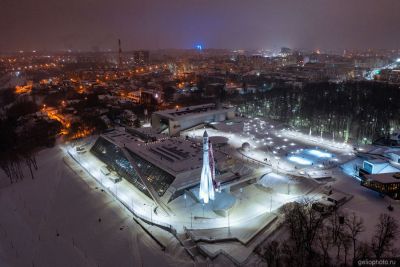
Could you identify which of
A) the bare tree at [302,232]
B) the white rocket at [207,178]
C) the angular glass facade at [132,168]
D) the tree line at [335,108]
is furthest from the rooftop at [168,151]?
the tree line at [335,108]

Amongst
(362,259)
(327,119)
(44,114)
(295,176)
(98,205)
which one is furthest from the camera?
(44,114)

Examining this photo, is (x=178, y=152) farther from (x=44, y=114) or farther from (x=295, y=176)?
(x=44, y=114)

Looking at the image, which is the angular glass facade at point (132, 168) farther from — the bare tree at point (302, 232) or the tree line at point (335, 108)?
the tree line at point (335, 108)

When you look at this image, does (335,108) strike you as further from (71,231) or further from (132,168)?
(71,231)

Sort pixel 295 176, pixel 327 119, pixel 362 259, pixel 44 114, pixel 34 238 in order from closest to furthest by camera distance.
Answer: pixel 362 259 < pixel 34 238 < pixel 295 176 < pixel 327 119 < pixel 44 114

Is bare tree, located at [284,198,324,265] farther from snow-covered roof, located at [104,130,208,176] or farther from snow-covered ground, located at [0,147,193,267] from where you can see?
snow-covered roof, located at [104,130,208,176]

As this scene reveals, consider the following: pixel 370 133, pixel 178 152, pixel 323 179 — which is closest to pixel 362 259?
pixel 323 179

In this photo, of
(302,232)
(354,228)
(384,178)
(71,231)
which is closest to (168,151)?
(71,231)
